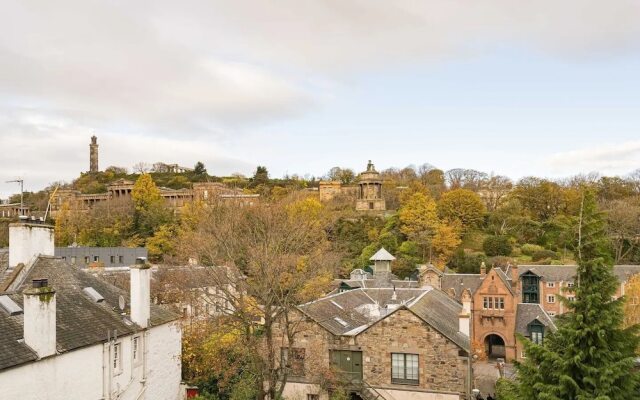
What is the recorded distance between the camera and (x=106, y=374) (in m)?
19.4

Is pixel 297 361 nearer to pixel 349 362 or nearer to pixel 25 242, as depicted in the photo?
pixel 349 362

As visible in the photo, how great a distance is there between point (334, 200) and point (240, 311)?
96.5 meters

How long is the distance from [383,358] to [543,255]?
59.7m

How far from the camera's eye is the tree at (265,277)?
22.0 m

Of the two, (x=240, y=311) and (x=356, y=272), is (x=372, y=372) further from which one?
(x=356, y=272)

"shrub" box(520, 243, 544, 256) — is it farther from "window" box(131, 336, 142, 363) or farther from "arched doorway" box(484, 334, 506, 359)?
"window" box(131, 336, 142, 363)

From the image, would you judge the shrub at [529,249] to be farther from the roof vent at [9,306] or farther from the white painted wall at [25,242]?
the roof vent at [9,306]

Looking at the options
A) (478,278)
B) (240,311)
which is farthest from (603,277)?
(478,278)

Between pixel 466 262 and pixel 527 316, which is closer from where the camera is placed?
pixel 527 316

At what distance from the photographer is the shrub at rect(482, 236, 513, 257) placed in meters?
79.2

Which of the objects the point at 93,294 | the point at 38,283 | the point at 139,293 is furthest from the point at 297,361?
the point at 38,283

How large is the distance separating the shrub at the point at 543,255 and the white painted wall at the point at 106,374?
63.5 m

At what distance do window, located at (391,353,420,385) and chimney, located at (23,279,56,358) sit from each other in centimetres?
1482

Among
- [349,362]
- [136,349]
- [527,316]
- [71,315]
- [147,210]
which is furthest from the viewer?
[147,210]
